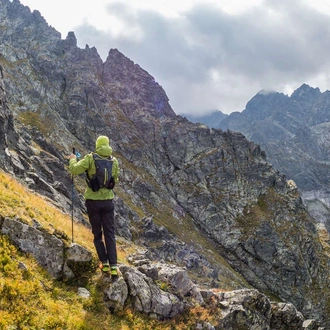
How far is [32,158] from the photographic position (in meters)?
60.7

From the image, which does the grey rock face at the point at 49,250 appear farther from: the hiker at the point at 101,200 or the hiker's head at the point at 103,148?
the hiker's head at the point at 103,148

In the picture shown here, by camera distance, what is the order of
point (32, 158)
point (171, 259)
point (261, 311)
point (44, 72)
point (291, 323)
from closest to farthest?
point (261, 311)
point (291, 323)
point (32, 158)
point (171, 259)
point (44, 72)

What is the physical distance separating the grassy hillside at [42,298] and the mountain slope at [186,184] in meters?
74.4

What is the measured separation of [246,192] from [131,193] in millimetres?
A: 60493

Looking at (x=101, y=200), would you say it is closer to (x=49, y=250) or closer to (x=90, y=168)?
(x=90, y=168)

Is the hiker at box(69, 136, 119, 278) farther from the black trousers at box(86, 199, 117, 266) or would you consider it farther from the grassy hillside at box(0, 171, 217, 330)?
the grassy hillside at box(0, 171, 217, 330)

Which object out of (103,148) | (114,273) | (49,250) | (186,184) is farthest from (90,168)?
(186,184)

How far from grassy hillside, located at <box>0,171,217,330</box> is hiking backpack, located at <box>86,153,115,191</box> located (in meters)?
2.63

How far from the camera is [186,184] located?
156000 mm

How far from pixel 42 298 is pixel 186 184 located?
483ft

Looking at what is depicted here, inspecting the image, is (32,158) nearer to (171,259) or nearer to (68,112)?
(171,259)

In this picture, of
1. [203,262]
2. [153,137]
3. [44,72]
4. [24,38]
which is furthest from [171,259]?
[24,38]

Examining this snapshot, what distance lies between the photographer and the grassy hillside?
8797 mm

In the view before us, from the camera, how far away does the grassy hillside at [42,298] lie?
8797 mm
